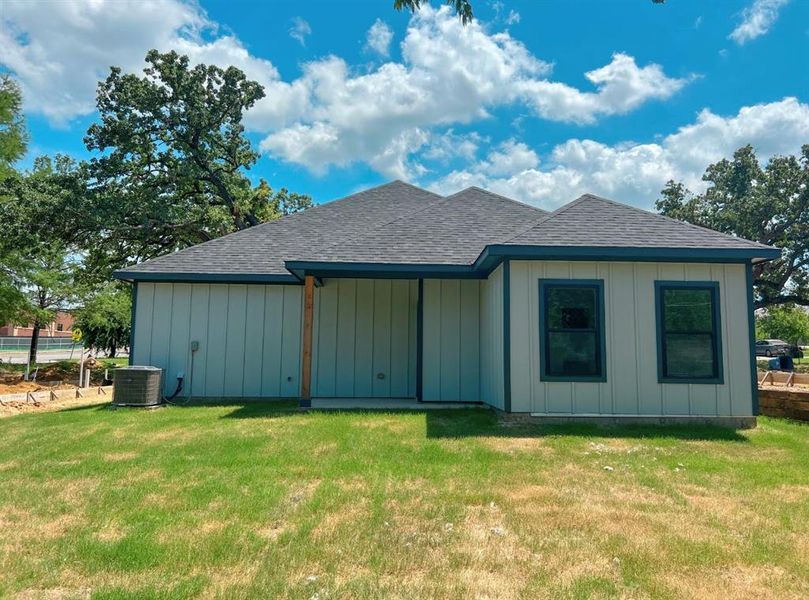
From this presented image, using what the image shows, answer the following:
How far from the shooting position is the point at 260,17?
35.8ft

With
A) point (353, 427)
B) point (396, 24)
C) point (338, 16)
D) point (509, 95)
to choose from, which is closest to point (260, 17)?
point (338, 16)

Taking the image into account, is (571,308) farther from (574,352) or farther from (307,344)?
A: (307,344)

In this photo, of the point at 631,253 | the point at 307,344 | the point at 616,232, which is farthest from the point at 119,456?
the point at 616,232

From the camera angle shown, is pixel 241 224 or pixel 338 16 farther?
pixel 241 224

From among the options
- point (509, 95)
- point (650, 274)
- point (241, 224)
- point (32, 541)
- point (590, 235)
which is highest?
point (509, 95)

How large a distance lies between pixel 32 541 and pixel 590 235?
22.9 feet

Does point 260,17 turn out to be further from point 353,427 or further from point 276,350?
point 353,427

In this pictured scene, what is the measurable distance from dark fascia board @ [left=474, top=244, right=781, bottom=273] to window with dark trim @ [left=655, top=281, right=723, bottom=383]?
0.39m

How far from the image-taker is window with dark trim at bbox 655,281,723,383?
7105mm

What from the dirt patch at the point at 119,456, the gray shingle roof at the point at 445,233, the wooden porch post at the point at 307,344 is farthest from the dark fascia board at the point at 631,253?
the dirt patch at the point at 119,456

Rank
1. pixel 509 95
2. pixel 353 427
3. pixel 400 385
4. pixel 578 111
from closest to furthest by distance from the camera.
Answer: pixel 353 427 → pixel 400 385 → pixel 509 95 → pixel 578 111

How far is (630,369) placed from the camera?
23.4ft

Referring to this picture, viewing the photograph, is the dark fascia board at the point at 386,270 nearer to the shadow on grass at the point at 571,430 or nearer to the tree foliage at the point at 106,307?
the shadow on grass at the point at 571,430

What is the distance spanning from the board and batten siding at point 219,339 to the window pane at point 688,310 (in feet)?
21.7
